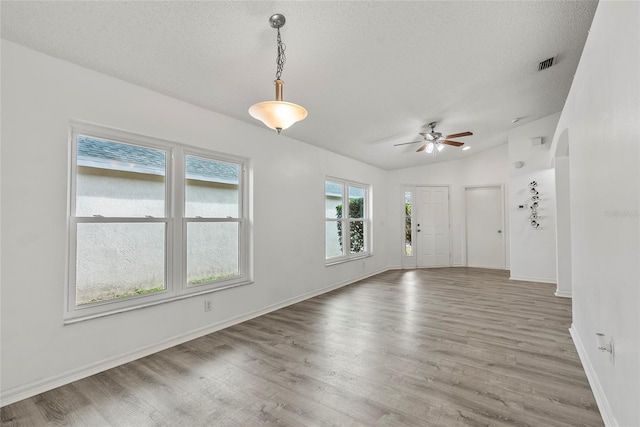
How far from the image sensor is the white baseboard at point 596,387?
178cm

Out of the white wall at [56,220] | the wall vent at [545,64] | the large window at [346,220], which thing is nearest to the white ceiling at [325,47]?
the wall vent at [545,64]

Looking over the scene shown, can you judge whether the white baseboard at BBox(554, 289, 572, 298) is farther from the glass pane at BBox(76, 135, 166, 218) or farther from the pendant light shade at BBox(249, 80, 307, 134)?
the glass pane at BBox(76, 135, 166, 218)

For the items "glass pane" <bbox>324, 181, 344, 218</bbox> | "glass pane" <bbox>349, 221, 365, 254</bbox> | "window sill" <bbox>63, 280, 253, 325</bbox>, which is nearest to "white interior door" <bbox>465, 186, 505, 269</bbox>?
"glass pane" <bbox>349, 221, 365, 254</bbox>

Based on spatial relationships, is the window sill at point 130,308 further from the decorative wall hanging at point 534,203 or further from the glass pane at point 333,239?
the decorative wall hanging at point 534,203

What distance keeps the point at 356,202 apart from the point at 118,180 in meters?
4.57

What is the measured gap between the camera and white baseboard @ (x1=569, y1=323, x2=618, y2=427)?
5.83ft

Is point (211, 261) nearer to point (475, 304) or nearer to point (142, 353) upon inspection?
point (142, 353)

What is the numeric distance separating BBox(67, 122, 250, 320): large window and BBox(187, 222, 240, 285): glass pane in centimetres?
1

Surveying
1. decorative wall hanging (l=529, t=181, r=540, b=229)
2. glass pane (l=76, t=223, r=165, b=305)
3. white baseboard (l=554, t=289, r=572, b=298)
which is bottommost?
white baseboard (l=554, t=289, r=572, b=298)

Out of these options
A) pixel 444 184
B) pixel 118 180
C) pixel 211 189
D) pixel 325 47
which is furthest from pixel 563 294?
pixel 118 180

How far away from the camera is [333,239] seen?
18.7 ft

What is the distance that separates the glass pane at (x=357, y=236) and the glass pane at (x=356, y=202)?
18 centimetres

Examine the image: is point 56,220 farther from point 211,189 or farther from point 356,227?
point 356,227

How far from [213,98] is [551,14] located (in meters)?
3.03
